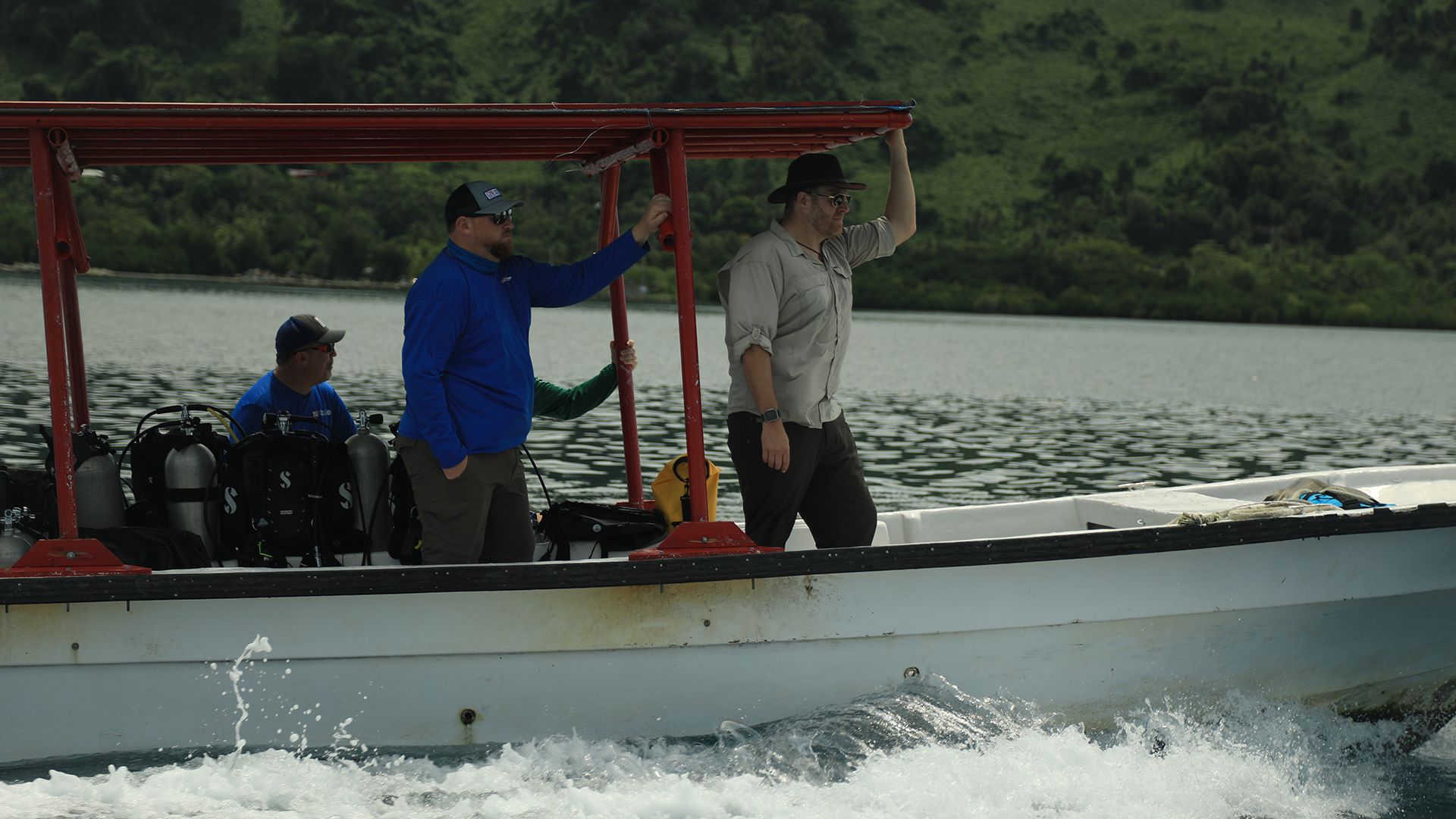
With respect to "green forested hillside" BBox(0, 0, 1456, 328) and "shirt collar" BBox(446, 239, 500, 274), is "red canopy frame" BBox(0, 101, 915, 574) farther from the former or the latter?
"green forested hillside" BBox(0, 0, 1456, 328)

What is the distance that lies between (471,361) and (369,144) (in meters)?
1.17

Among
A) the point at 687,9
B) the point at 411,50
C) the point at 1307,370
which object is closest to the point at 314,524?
the point at 1307,370

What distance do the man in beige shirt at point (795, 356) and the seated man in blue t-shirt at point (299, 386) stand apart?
69.9 inches

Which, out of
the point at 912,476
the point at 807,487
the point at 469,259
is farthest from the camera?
the point at 912,476

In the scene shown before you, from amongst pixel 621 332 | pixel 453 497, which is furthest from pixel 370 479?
pixel 621 332

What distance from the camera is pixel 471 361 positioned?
16.9 ft

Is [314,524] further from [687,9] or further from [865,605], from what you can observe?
[687,9]

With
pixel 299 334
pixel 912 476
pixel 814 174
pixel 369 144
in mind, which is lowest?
pixel 912 476

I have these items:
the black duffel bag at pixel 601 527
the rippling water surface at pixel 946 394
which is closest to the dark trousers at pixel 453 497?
the black duffel bag at pixel 601 527

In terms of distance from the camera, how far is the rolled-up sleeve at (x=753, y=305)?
5.36 meters

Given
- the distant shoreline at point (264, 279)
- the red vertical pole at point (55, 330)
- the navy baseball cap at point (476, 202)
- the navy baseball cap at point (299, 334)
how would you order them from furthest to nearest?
the distant shoreline at point (264, 279) → the navy baseball cap at point (299, 334) → the navy baseball cap at point (476, 202) → the red vertical pole at point (55, 330)

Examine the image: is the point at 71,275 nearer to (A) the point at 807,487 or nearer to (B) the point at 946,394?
(A) the point at 807,487

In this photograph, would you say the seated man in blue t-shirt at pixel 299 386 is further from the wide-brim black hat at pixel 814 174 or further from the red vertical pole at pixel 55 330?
the wide-brim black hat at pixel 814 174

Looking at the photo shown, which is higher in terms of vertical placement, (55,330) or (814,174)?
(814,174)
